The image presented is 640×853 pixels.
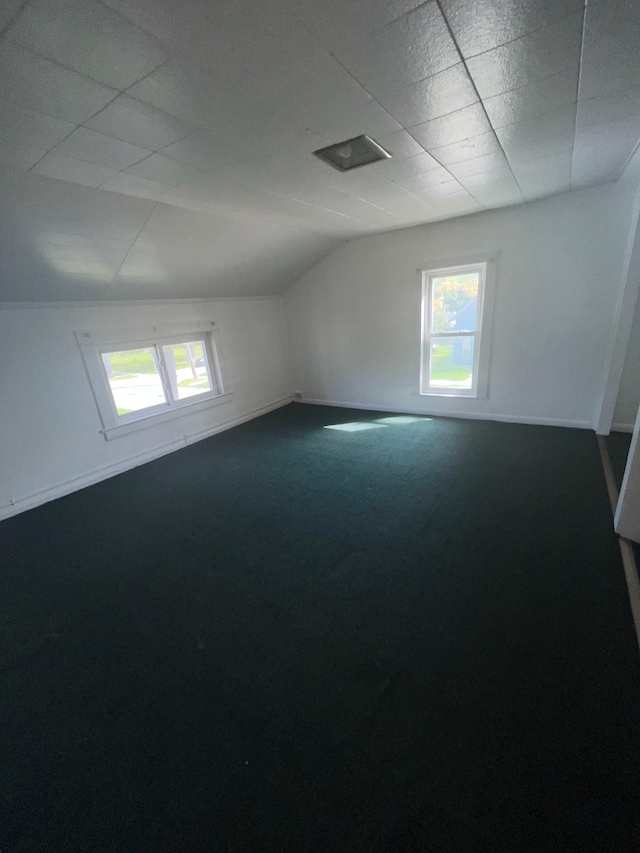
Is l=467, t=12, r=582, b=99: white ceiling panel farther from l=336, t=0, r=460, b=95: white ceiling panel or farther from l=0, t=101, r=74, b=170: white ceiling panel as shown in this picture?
l=0, t=101, r=74, b=170: white ceiling panel

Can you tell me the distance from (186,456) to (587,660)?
375 cm

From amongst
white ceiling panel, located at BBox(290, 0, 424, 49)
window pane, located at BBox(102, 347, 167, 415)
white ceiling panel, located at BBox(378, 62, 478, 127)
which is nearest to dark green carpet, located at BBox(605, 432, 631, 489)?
white ceiling panel, located at BBox(378, 62, 478, 127)

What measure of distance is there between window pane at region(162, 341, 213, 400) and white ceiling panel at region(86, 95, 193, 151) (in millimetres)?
2677

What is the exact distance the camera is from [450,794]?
106 centimetres

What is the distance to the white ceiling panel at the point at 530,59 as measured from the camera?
1.17 meters

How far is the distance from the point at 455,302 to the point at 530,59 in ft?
9.67

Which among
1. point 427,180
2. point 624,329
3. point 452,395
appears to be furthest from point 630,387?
point 427,180

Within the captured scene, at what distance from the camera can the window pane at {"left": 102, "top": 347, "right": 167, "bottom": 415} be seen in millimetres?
3664

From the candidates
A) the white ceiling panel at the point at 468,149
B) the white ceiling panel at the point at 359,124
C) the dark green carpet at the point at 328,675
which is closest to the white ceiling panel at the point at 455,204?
the white ceiling panel at the point at 468,149

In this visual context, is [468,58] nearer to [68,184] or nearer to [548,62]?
[548,62]

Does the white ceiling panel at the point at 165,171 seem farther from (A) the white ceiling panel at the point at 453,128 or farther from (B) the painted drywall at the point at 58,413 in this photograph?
(B) the painted drywall at the point at 58,413

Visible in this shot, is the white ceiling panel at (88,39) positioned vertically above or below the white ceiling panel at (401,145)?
below

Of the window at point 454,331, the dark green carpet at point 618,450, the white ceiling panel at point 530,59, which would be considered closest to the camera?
the white ceiling panel at point 530,59

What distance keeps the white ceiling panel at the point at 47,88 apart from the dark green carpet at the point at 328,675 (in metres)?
2.33
